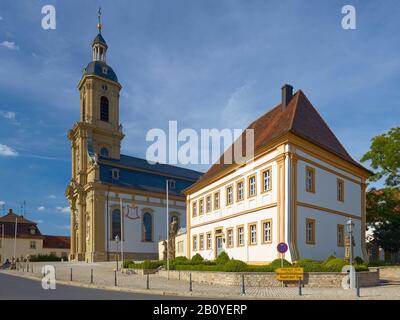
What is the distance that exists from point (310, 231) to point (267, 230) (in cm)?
270

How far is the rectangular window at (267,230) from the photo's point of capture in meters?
26.5

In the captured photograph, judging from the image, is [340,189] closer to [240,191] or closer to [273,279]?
[240,191]

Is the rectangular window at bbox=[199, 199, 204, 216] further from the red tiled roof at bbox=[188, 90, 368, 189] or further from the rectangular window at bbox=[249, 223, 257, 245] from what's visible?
the rectangular window at bbox=[249, 223, 257, 245]

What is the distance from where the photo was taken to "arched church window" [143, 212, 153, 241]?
57.0 meters

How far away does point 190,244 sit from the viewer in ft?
132

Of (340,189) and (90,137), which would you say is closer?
(340,189)

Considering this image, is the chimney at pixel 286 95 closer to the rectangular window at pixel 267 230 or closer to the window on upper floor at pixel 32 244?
the rectangular window at pixel 267 230

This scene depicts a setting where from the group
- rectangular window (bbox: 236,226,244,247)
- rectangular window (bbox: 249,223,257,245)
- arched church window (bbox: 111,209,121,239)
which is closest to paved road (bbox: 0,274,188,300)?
rectangular window (bbox: 249,223,257,245)

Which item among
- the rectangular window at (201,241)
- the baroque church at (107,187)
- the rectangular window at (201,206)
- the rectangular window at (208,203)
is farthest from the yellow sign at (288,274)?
the baroque church at (107,187)

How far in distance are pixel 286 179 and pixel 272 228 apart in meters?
3.34

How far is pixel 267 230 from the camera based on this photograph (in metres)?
27.0

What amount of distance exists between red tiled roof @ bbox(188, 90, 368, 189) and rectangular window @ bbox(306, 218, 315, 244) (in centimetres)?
499

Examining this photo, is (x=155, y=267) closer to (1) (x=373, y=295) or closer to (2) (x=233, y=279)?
(2) (x=233, y=279)

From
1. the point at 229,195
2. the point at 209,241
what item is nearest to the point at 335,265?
the point at 229,195
